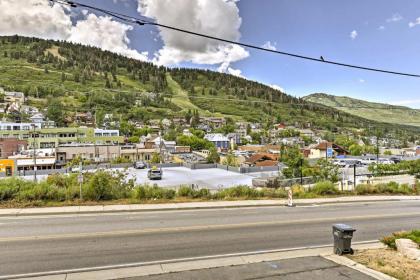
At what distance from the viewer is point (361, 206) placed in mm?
19594

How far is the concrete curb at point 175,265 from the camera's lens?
7.77 meters

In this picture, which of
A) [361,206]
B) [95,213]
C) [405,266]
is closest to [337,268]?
[405,266]

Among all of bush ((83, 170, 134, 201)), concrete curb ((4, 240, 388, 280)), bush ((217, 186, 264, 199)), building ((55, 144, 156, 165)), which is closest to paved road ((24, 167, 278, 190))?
bush ((217, 186, 264, 199))

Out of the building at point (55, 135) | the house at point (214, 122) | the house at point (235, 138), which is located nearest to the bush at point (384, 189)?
the building at point (55, 135)

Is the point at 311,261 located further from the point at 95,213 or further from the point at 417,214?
the point at 417,214

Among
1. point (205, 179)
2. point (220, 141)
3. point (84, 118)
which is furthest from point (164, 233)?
point (84, 118)

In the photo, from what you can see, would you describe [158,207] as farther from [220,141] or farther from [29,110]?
[29,110]

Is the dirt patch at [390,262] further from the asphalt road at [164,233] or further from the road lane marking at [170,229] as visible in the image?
the road lane marking at [170,229]

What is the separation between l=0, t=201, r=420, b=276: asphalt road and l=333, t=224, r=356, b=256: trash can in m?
1.61

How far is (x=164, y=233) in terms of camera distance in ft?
38.8

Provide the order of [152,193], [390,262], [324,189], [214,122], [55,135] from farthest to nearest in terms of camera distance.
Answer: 1. [214,122]
2. [55,135]
3. [324,189]
4. [152,193]
5. [390,262]

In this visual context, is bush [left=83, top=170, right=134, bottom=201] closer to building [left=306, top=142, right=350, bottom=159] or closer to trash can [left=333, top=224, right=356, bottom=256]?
trash can [left=333, top=224, right=356, bottom=256]

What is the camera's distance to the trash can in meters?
9.27

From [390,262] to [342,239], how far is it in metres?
1.27
